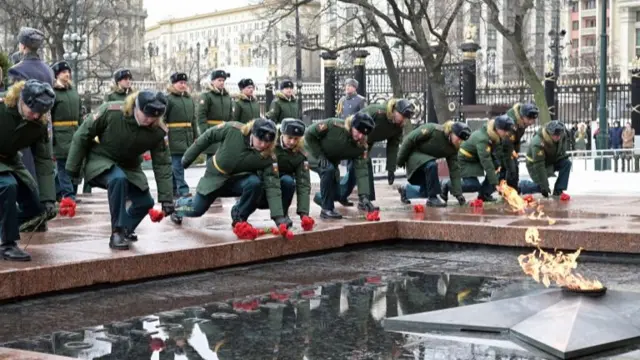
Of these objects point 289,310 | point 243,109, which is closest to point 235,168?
point 289,310

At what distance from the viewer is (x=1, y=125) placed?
7.82m

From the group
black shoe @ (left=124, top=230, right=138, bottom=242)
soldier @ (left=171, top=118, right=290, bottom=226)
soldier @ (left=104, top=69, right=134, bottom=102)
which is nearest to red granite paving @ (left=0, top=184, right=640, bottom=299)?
black shoe @ (left=124, top=230, right=138, bottom=242)

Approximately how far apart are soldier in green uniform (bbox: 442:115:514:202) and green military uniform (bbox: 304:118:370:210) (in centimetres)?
211

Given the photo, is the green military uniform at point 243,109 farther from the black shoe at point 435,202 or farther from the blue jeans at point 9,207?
the blue jeans at point 9,207

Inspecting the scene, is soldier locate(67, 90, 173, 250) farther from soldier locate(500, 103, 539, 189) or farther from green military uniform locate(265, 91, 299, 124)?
green military uniform locate(265, 91, 299, 124)

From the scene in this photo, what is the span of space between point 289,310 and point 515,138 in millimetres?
7171

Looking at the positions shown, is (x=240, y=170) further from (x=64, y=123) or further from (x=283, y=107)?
(x=283, y=107)

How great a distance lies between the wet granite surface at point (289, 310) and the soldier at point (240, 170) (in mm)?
649

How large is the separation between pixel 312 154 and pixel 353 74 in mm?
24607

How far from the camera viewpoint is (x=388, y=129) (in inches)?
505

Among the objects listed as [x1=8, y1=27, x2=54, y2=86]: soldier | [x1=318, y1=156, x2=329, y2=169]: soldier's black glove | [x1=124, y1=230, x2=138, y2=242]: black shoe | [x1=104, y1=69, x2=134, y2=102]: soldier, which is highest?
[x1=8, y1=27, x2=54, y2=86]: soldier

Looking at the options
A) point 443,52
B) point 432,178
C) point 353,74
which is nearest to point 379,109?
point 432,178

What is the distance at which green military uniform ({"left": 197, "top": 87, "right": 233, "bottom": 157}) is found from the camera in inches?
582

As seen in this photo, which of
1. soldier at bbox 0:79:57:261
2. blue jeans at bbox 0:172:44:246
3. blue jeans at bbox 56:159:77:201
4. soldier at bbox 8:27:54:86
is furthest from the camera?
blue jeans at bbox 56:159:77:201
